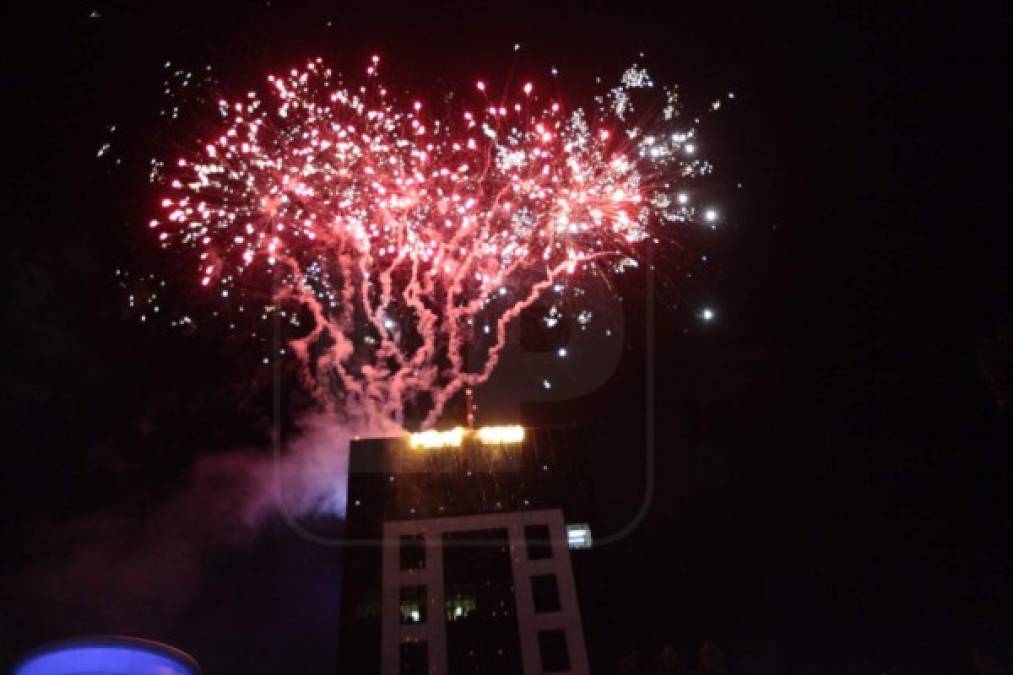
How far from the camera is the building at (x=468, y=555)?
23359 millimetres

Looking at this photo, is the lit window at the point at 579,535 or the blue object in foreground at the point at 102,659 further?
the lit window at the point at 579,535

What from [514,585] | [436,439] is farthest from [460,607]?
[436,439]

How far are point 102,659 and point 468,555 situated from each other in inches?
610

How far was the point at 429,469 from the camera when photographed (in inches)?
1067

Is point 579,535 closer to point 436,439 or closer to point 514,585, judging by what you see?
point 514,585

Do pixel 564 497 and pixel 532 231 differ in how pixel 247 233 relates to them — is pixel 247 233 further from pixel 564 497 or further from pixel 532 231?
pixel 564 497

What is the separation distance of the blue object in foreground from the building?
13000 millimetres

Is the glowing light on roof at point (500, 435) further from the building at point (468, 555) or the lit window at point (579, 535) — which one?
the lit window at point (579, 535)

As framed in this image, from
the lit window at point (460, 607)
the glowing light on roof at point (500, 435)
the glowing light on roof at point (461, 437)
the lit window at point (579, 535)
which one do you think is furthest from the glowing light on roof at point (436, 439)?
the lit window at point (460, 607)

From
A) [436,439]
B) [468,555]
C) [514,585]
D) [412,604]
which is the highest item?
[436,439]

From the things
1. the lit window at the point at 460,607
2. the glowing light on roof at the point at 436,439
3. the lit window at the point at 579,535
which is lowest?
the lit window at the point at 460,607

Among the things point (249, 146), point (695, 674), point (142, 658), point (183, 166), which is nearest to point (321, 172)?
point (249, 146)

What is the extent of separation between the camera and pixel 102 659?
10.7 meters

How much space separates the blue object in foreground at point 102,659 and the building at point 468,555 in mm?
13000
